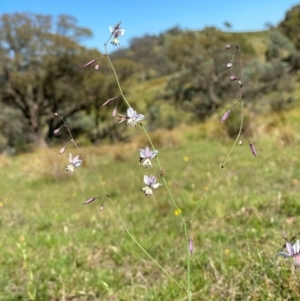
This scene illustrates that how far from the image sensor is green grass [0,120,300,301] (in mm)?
2373

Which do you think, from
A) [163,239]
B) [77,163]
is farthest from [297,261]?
[163,239]

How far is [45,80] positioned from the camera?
23.7 metres

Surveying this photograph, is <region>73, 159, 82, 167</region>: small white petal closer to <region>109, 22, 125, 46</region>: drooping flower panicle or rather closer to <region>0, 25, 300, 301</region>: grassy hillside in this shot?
<region>0, 25, 300, 301</region>: grassy hillside

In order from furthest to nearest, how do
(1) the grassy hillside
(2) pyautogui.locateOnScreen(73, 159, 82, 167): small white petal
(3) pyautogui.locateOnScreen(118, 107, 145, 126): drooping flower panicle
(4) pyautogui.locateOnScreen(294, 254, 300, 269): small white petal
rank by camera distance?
(1) the grassy hillside → (2) pyautogui.locateOnScreen(73, 159, 82, 167): small white petal → (3) pyautogui.locateOnScreen(118, 107, 145, 126): drooping flower panicle → (4) pyautogui.locateOnScreen(294, 254, 300, 269): small white petal

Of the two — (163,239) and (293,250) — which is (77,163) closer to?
(293,250)

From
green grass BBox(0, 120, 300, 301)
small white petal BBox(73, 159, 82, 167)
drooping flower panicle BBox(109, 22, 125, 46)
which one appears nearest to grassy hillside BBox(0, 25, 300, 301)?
green grass BBox(0, 120, 300, 301)

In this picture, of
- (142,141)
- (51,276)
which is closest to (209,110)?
(142,141)

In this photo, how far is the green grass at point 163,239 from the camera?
2373 mm

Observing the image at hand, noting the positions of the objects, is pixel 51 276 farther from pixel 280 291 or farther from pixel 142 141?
pixel 142 141

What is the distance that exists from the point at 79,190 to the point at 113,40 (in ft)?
18.2

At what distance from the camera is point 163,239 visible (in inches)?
132

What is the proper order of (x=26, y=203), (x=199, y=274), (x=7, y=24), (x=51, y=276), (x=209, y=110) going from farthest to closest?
(x=209, y=110) < (x=7, y=24) < (x=26, y=203) < (x=51, y=276) < (x=199, y=274)

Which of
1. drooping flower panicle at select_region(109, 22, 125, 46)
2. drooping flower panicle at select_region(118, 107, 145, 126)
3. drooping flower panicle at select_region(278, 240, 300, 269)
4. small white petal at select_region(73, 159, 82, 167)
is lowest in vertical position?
drooping flower panicle at select_region(278, 240, 300, 269)

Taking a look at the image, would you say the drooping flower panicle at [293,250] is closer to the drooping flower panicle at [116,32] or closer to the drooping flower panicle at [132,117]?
the drooping flower panicle at [132,117]
